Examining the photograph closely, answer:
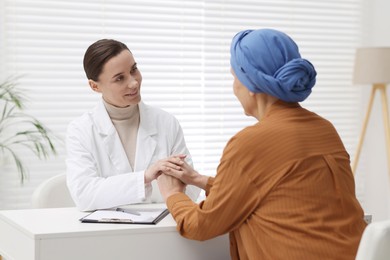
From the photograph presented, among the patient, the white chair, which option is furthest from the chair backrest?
the white chair

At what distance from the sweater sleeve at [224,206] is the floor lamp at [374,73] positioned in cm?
308

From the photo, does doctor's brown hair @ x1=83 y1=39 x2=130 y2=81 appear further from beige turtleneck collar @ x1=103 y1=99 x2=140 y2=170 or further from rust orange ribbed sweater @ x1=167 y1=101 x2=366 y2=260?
rust orange ribbed sweater @ x1=167 y1=101 x2=366 y2=260

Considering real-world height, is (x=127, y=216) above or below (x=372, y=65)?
below

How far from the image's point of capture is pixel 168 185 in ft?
7.13

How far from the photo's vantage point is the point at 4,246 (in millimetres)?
2191

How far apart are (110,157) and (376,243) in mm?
1376

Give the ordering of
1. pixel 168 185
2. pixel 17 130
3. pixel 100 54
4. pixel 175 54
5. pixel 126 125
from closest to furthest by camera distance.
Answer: pixel 168 185
pixel 100 54
pixel 126 125
pixel 17 130
pixel 175 54

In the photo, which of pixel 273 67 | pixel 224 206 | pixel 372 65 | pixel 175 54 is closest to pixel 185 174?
pixel 224 206

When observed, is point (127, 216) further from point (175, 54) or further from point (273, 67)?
point (175, 54)

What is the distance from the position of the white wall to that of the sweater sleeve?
3526 millimetres

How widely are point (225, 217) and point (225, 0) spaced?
3.17 meters

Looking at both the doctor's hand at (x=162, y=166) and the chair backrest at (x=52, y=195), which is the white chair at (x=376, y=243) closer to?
the doctor's hand at (x=162, y=166)

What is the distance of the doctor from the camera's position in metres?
2.65

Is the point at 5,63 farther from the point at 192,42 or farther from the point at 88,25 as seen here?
the point at 192,42
